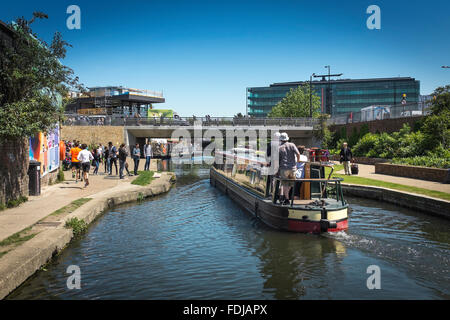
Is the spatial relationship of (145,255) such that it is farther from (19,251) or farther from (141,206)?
(141,206)

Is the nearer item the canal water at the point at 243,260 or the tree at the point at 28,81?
the canal water at the point at 243,260

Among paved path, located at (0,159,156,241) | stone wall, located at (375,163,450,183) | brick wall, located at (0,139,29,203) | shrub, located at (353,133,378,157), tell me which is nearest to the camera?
paved path, located at (0,159,156,241)

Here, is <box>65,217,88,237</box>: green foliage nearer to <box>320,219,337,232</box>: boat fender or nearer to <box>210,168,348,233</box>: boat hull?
<box>210,168,348,233</box>: boat hull

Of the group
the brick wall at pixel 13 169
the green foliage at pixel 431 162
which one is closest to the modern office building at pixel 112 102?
the green foliage at pixel 431 162

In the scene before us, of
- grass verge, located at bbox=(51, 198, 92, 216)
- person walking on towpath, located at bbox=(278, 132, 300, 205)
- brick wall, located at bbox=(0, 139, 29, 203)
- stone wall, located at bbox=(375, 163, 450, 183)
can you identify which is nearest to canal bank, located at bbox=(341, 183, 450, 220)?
stone wall, located at bbox=(375, 163, 450, 183)

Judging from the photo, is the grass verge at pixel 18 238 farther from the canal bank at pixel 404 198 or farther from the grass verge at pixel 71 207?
the canal bank at pixel 404 198

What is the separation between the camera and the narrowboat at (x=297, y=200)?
957 centimetres

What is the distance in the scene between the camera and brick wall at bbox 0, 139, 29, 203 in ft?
35.8

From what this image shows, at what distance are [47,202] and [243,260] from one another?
22.9 ft

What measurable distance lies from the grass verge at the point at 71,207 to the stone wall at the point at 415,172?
13.3 m

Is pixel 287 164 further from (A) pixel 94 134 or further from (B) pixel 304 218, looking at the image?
(A) pixel 94 134

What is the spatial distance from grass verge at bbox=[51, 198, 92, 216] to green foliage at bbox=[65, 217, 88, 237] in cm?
86

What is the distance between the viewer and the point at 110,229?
10391mm

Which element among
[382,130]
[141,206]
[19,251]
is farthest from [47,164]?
[382,130]
